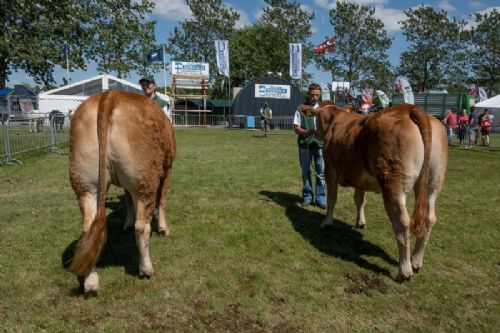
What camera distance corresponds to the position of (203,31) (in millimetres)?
54844

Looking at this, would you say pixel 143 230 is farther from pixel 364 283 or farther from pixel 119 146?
pixel 364 283

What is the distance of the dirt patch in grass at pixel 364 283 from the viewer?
389cm

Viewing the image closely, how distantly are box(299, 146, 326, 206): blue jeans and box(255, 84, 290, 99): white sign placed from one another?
29793mm

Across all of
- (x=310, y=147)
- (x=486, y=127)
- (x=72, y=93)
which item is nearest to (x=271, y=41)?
(x=72, y=93)

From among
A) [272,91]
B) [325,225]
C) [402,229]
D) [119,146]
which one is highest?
[272,91]

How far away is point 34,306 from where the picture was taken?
3428mm

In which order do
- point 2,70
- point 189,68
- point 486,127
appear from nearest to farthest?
point 2,70 < point 486,127 < point 189,68

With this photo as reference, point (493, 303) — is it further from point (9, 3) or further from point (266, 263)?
point (9, 3)

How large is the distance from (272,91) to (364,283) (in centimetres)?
3323

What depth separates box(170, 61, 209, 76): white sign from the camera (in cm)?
3718

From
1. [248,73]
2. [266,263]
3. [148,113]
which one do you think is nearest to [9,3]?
[148,113]

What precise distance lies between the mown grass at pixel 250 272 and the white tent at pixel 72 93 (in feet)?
79.1

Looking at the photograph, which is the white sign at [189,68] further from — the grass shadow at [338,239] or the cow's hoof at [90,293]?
the cow's hoof at [90,293]

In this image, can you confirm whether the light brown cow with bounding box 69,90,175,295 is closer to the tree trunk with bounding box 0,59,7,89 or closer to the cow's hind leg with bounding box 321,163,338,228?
the cow's hind leg with bounding box 321,163,338,228
